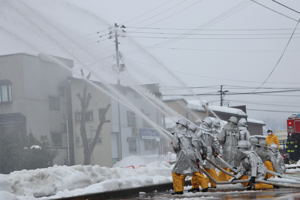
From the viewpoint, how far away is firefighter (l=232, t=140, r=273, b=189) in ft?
43.1

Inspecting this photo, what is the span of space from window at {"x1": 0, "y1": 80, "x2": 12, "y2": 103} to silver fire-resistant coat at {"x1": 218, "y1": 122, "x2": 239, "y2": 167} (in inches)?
947

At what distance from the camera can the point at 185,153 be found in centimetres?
1281

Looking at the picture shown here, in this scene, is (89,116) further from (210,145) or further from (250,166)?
(250,166)

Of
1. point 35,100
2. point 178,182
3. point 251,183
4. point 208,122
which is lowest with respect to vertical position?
point 251,183

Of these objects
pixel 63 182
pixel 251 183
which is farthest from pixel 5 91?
pixel 251 183

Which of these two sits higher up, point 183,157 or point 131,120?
point 131,120

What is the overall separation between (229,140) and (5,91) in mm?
24465

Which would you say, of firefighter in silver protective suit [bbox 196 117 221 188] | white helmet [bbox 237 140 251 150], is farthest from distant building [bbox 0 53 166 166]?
white helmet [bbox 237 140 251 150]

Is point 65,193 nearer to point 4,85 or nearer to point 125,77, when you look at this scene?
point 125,77

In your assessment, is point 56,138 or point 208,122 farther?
point 56,138

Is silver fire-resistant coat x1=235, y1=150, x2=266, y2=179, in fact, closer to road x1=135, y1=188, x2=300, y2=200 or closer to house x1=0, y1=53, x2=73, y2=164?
road x1=135, y1=188, x2=300, y2=200

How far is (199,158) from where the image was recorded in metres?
13.0

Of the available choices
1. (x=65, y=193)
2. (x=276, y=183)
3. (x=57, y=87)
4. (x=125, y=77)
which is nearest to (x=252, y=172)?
(x=276, y=183)

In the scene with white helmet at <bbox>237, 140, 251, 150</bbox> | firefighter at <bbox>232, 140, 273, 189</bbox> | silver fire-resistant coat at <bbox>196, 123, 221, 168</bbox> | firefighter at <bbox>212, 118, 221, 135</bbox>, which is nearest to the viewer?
firefighter at <bbox>232, 140, 273, 189</bbox>
